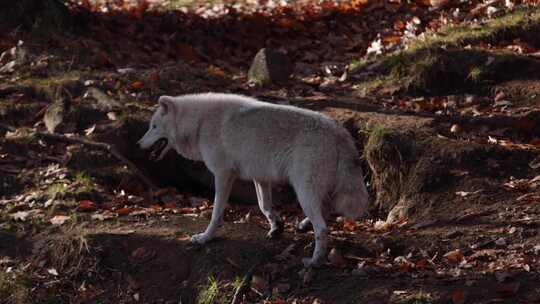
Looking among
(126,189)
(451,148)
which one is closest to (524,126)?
(451,148)

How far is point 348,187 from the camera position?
22.5ft

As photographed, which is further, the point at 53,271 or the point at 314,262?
the point at 53,271

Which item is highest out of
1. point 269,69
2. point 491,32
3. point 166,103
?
point 491,32

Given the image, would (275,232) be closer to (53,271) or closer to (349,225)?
(349,225)

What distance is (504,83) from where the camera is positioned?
10.1m

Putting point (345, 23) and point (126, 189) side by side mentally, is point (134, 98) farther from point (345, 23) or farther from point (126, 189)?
point (345, 23)

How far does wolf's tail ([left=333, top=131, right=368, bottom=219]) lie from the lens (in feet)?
22.5

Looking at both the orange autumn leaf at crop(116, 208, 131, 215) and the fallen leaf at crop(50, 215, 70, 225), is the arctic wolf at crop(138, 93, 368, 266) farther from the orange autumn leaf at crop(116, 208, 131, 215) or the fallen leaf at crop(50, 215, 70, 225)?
the fallen leaf at crop(50, 215, 70, 225)

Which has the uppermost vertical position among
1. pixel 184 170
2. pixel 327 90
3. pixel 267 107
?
pixel 267 107

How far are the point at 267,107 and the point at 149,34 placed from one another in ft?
20.4

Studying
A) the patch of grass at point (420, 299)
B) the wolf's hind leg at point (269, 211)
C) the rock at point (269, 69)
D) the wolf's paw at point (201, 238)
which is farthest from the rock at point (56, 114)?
the patch of grass at point (420, 299)

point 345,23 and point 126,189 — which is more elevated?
point 345,23

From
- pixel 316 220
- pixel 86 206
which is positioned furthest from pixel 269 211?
pixel 86 206

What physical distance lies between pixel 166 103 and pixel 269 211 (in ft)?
4.51
